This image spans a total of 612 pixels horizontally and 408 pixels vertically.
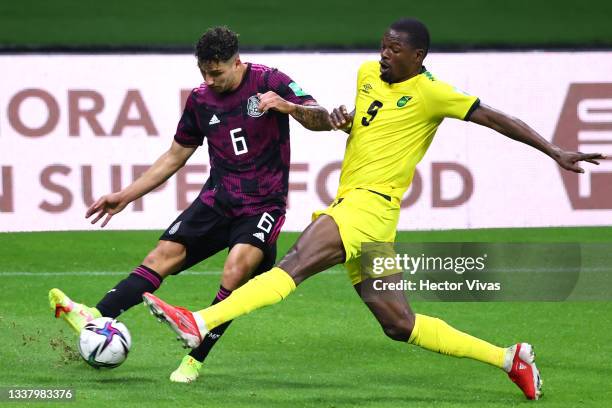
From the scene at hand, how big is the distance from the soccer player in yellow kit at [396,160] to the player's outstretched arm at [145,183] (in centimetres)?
98

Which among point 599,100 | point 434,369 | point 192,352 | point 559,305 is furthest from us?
point 599,100

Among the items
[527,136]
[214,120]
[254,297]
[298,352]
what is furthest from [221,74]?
Result: [298,352]

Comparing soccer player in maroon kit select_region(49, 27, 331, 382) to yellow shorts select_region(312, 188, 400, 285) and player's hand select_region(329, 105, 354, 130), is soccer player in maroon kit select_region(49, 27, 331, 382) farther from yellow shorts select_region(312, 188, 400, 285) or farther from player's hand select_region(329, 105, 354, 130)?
yellow shorts select_region(312, 188, 400, 285)

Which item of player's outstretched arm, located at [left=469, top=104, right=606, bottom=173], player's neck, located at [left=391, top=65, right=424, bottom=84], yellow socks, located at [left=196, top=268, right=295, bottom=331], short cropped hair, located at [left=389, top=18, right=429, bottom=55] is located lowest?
yellow socks, located at [left=196, top=268, right=295, bottom=331]

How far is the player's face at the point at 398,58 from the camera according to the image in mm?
6750

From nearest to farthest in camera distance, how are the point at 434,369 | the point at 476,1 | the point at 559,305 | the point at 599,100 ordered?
the point at 434,369
the point at 559,305
the point at 599,100
the point at 476,1

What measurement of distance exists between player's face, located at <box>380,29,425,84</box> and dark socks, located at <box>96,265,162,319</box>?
5.56 feet

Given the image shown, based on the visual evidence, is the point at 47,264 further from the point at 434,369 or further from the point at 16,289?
the point at 434,369

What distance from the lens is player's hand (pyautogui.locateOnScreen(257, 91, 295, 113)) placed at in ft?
22.1

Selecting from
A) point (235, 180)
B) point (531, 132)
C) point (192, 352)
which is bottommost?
point (192, 352)

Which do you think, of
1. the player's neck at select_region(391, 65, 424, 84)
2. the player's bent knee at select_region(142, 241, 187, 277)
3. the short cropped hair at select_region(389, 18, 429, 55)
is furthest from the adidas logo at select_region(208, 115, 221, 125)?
the short cropped hair at select_region(389, 18, 429, 55)

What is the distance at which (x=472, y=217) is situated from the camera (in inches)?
519

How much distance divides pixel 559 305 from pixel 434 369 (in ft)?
8.95

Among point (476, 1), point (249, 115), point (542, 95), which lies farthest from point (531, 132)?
point (476, 1)
